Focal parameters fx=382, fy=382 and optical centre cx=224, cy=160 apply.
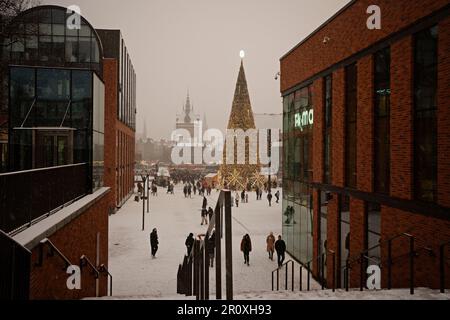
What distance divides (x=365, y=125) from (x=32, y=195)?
9493mm

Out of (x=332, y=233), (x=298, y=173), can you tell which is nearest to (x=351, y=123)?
(x=332, y=233)

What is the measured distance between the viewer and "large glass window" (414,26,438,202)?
898 centimetres

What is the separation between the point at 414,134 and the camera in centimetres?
962

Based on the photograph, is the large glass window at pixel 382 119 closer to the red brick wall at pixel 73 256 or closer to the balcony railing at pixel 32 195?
the red brick wall at pixel 73 256

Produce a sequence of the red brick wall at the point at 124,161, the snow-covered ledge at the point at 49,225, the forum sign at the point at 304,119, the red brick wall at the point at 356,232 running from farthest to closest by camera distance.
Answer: the red brick wall at the point at 124,161 < the forum sign at the point at 304,119 < the red brick wall at the point at 356,232 < the snow-covered ledge at the point at 49,225

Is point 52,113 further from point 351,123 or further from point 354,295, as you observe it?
point 354,295

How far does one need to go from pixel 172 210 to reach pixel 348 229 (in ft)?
70.2

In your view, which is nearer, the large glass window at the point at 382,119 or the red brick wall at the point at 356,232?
the large glass window at the point at 382,119

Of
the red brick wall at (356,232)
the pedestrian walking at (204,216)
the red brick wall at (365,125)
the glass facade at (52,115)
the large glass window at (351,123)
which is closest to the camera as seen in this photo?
the red brick wall at (365,125)

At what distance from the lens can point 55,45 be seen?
26641 millimetres

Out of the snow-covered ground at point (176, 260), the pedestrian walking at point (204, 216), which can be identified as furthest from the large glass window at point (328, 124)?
the pedestrian walking at point (204, 216)

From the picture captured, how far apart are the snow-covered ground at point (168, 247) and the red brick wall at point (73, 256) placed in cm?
144

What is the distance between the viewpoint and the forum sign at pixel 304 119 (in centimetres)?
1686
